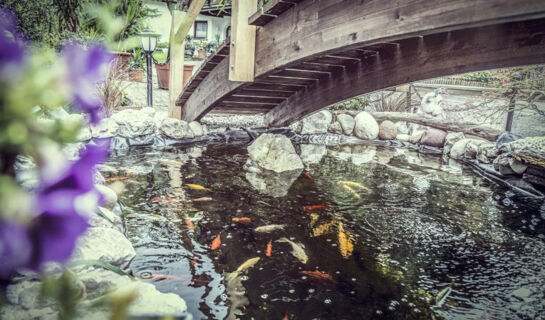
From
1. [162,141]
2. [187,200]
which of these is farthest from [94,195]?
[162,141]

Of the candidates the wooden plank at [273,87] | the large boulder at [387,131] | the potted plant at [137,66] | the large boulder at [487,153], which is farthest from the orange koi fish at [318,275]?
the potted plant at [137,66]

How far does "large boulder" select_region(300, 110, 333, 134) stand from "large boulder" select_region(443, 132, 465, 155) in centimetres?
251

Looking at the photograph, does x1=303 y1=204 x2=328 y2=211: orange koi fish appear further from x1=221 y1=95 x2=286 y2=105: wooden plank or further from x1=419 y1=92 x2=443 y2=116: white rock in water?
x1=419 y1=92 x2=443 y2=116: white rock in water

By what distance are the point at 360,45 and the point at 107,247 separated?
8.67 ft

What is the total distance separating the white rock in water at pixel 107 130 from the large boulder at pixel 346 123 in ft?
15.9

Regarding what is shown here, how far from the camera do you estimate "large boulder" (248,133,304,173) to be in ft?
18.6

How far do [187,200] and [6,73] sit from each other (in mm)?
3835

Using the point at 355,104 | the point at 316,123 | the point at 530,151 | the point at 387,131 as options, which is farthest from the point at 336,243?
the point at 355,104

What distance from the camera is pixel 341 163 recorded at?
6305mm

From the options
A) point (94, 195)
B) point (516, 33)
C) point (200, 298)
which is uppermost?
point (516, 33)

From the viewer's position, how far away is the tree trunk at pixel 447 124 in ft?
24.2

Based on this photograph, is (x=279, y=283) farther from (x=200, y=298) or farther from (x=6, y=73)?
(x=6, y=73)

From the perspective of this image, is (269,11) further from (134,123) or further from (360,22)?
(134,123)

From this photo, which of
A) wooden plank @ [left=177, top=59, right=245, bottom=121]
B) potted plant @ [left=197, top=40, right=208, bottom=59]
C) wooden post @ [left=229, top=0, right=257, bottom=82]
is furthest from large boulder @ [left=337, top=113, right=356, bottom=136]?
potted plant @ [left=197, top=40, right=208, bottom=59]
